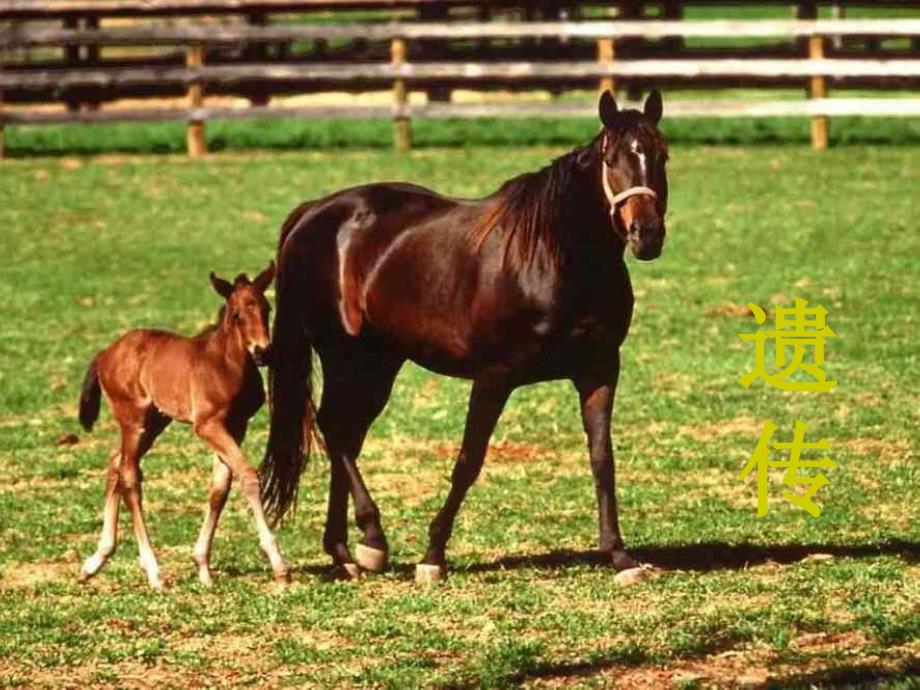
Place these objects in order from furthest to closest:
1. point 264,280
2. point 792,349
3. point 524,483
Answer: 1. point 792,349
2. point 524,483
3. point 264,280

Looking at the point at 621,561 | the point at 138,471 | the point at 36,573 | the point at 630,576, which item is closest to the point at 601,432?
the point at 621,561

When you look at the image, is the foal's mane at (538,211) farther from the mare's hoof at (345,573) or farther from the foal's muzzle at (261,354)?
the mare's hoof at (345,573)

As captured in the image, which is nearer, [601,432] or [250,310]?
[250,310]

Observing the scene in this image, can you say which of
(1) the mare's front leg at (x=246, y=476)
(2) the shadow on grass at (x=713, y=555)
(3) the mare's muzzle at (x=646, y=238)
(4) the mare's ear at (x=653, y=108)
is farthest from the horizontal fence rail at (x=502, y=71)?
(3) the mare's muzzle at (x=646, y=238)

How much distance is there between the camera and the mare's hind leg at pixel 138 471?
404 inches

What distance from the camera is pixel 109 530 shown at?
10414mm

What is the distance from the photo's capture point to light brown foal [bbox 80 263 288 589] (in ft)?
32.8

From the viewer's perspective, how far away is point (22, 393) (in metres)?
16.6

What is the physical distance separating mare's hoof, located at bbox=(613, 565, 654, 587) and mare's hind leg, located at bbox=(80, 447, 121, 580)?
2319mm

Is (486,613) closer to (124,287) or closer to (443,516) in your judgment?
(443,516)

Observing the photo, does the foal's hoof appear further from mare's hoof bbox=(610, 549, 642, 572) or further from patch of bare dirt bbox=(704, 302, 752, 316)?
patch of bare dirt bbox=(704, 302, 752, 316)

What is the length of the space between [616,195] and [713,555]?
6.85 ft

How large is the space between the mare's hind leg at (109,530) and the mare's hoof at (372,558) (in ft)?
3.75

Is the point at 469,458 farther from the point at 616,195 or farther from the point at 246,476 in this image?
the point at 616,195
